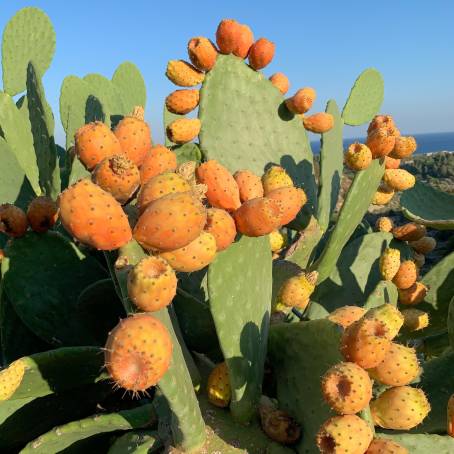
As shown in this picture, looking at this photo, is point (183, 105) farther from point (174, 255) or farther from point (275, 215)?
point (174, 255)

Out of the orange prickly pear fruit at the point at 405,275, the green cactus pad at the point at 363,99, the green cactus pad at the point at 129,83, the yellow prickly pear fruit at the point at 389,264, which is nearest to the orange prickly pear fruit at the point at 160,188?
the yellow prickly pear fruit at the point at 389,264

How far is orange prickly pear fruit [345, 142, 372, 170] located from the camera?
72.7 inches

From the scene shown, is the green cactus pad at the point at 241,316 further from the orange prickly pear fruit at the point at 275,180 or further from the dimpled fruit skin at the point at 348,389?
the dimpled fruit skin at the point at 348,389

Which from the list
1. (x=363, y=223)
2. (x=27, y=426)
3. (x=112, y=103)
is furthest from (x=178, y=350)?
(x=363, y=223)

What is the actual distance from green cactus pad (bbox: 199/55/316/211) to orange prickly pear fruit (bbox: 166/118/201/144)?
75 millimetres

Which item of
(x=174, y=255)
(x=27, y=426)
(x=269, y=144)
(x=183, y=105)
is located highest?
(x=183, y=105)

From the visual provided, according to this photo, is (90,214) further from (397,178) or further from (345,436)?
(397,178)

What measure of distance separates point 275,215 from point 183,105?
0.95 metres

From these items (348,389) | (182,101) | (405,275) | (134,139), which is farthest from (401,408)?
(182,101)

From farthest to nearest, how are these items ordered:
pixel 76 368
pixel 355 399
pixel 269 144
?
pixel 269 144 < pixel 76 368 < pixel 355 399

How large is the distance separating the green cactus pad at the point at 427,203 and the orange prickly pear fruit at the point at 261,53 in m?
0.95

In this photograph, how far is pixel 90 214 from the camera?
35.8 inches

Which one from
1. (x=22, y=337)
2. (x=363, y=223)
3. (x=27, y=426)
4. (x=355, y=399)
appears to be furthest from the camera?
(x=363, y=223)

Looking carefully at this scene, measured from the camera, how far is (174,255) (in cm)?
101
